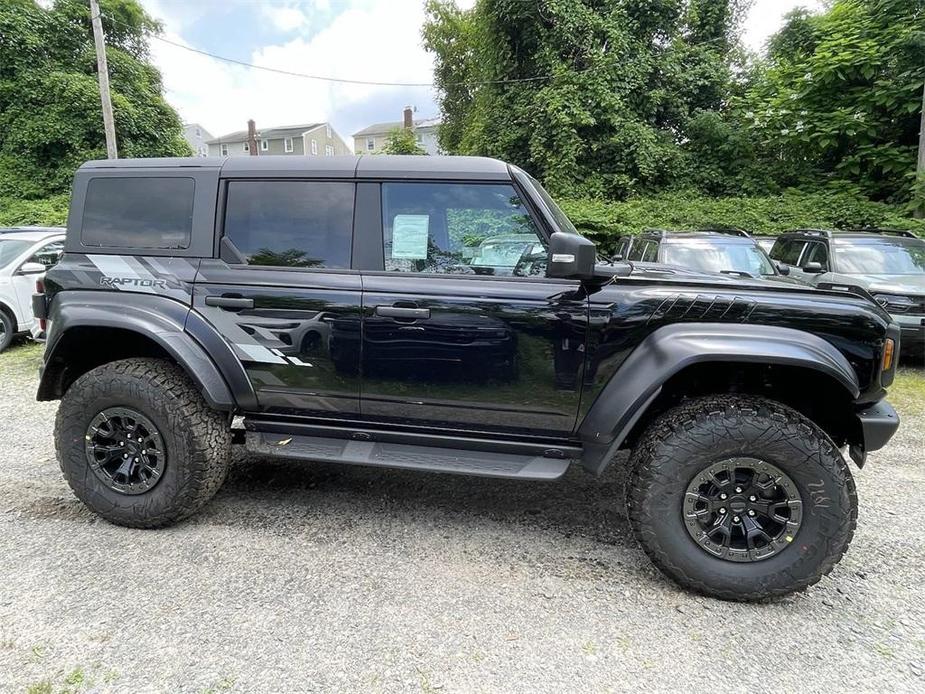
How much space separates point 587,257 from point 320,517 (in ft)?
6.95

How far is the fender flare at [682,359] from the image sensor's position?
234 centimetres

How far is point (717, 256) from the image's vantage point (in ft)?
22.6

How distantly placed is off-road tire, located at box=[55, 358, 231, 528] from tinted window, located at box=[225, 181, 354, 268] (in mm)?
838

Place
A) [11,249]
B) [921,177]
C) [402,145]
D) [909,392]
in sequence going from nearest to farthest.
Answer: [909,392] < [11,249] < [921,177] < [402,145]

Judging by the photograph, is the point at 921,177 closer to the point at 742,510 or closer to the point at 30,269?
the point at 742,510

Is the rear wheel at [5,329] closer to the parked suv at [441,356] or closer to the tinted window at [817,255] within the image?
the parked suv at [441,356]

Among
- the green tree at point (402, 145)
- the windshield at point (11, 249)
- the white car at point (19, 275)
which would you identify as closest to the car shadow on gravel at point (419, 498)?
the white car at point (19, 275)

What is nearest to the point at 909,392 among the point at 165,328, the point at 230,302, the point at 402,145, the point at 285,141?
the point at 230,302

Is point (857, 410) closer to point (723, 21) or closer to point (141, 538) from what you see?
point (141, 538)

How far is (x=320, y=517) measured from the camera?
315 centimetres

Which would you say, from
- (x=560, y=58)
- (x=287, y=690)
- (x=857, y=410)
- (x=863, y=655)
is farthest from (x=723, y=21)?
(x=287, y=690)

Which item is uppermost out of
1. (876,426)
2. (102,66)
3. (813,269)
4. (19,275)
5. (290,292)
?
(102,66)

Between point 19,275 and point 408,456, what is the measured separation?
22.5 feet

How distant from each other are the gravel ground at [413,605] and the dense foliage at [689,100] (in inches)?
409
